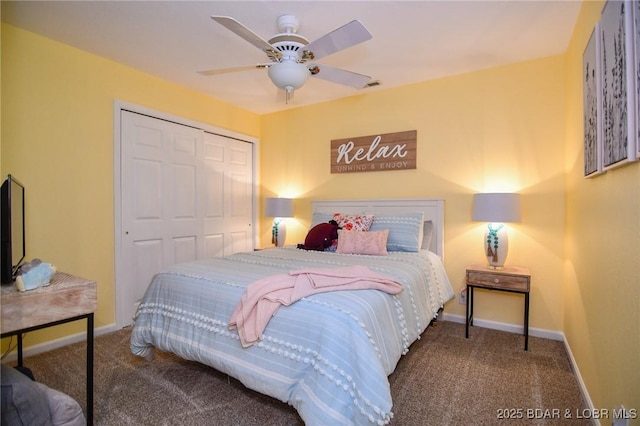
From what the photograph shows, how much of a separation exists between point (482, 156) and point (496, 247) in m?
0.89

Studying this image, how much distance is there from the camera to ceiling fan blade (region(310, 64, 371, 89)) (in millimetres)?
2250

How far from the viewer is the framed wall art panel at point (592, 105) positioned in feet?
5.46

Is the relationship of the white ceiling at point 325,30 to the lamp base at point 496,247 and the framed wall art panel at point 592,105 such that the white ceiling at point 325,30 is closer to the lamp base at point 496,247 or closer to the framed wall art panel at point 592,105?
the framed wall art panel at point 592,105

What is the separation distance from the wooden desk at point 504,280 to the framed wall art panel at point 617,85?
1281mm

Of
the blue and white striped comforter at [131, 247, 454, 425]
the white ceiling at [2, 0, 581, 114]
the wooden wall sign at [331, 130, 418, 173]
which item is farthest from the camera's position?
the wooden wall sign at [331, 130, 418, 173]

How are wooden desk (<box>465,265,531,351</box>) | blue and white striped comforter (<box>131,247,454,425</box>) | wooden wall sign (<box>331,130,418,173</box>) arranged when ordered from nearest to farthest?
1. blue and white striped comforter (<box>131,247,454,425</box>)
2. wooden desk (<box>465,265,531,351</box>)
3. wooden wall sign (<box>331,130,418,173</box>)

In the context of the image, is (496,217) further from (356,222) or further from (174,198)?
(174,198)

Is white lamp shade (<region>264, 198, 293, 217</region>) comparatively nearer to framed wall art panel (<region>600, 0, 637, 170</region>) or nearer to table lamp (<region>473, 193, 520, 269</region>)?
table lamp (<region>473, 193, 520, 269</region>)

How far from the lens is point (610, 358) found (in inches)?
57.3

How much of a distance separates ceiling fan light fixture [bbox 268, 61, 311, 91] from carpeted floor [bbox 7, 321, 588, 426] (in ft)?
6.41

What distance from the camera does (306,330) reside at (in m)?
1.54

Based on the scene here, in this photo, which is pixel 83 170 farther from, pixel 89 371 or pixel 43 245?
pixel 89 371

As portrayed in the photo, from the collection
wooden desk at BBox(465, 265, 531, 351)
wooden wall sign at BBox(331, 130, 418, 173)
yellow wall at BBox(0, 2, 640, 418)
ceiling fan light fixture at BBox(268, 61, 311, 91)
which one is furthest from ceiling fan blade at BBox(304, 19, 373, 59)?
wooden desk at BBox(465, 265, 531, 351)

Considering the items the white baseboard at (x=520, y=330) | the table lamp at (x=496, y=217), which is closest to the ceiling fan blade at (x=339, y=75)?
the table lamp at (x=496, y=217)
